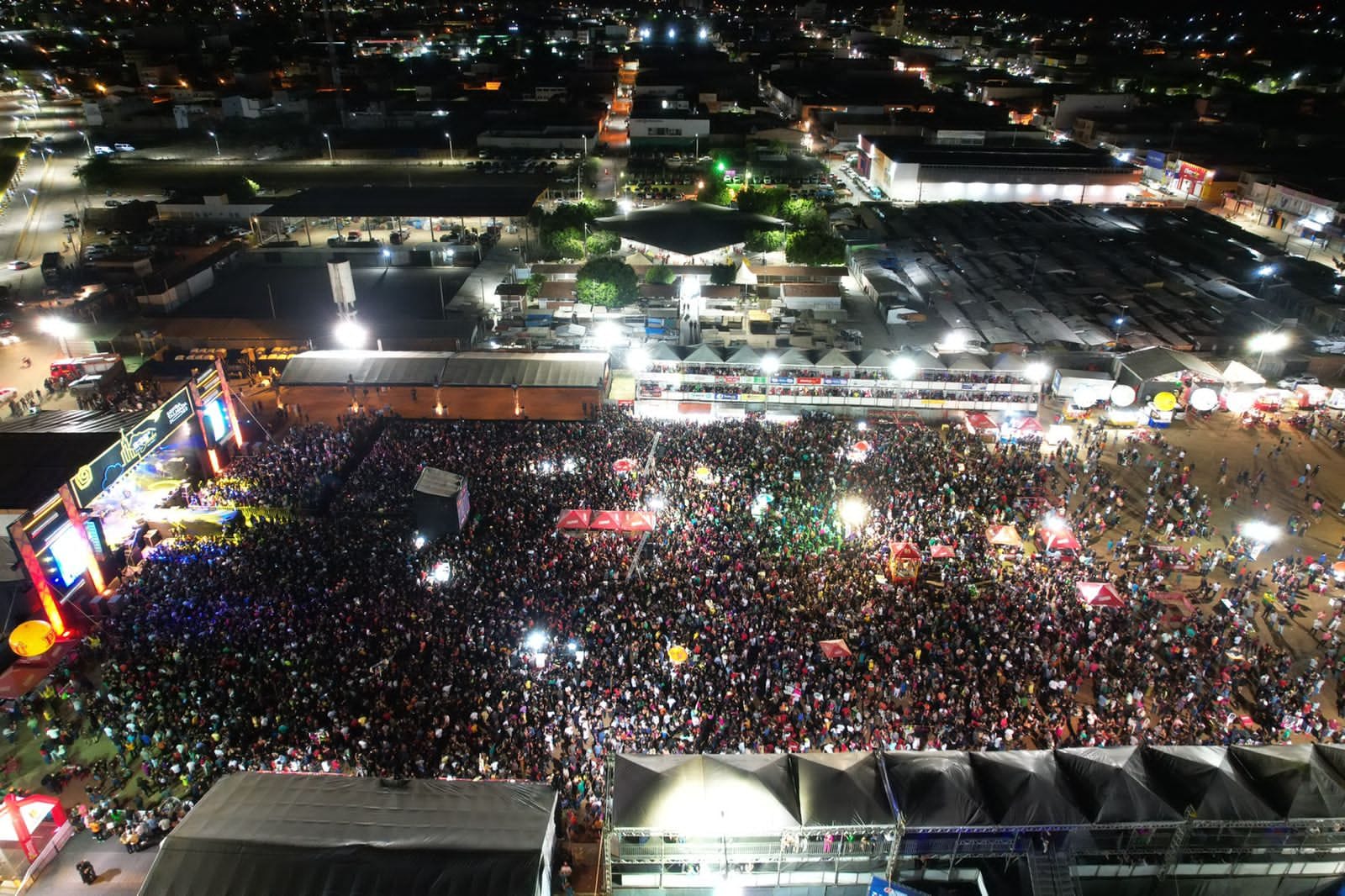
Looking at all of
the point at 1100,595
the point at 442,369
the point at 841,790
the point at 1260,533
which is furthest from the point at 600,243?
the point at 841,790

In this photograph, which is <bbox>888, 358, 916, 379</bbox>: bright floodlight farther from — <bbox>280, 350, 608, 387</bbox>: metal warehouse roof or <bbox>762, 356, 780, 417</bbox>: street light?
<bbox>280, 350, 608, 387</bbox>: metal warehouse roof

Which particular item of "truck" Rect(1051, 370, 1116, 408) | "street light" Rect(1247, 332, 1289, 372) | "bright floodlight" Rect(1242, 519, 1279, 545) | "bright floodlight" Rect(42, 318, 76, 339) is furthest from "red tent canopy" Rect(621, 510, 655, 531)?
"bright floodlight" Rect(42, 318, 76, 339)

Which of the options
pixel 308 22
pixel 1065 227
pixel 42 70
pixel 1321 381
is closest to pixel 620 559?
pixel 1321 381

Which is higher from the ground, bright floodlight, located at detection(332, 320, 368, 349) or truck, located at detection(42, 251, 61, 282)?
bright floodlight, located at detection(332, 320, 368, 349)

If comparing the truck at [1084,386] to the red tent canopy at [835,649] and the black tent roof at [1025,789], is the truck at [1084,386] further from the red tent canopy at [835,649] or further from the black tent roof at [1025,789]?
the black tent roof at [1025,789]

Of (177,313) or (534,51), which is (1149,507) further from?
(534,51)

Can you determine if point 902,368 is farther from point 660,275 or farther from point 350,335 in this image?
point 350,335
